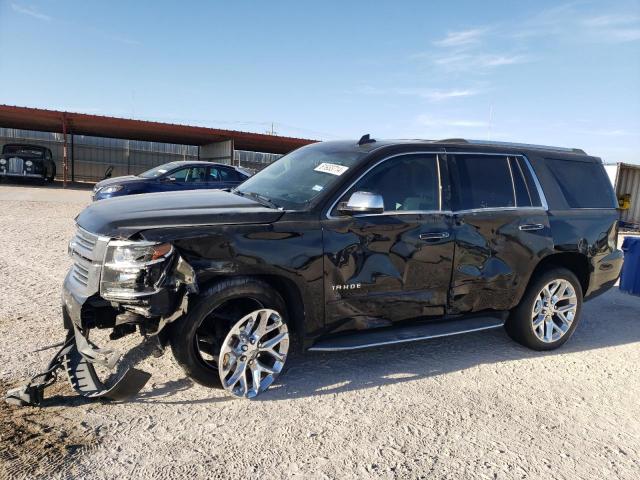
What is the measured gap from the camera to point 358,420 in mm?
3391

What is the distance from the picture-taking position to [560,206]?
5.02 metres

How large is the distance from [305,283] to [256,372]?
2.38ft

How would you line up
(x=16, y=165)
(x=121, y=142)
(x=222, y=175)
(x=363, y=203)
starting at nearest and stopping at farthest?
1. (x=363, y=203)
2. (x=222, y=175)
3. (x=16, y=165)
4. (x=121, y=142)

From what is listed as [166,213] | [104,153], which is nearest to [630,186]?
[166,213]

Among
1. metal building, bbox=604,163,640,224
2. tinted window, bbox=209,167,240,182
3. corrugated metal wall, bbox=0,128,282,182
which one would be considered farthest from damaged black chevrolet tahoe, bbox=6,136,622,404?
corrugated metal wall, bbox=0,128,282,182

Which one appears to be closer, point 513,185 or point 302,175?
point 302,175

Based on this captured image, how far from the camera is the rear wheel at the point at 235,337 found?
134 inches

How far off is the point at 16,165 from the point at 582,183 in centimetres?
2324

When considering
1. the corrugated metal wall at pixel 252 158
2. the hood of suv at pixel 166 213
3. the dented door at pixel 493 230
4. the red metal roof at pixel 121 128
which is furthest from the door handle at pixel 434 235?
the corrugated metal wall at pixel 252 158

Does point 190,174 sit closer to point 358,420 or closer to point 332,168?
point 332,168

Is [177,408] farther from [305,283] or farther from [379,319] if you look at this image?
[379,319]

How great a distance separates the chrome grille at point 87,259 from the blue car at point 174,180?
7.55m

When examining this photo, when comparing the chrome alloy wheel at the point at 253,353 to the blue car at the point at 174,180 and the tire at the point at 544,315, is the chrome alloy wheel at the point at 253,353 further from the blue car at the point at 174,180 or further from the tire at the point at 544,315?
the blue car at the point at 174,180

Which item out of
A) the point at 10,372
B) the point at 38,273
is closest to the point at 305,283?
the point at 10,372
